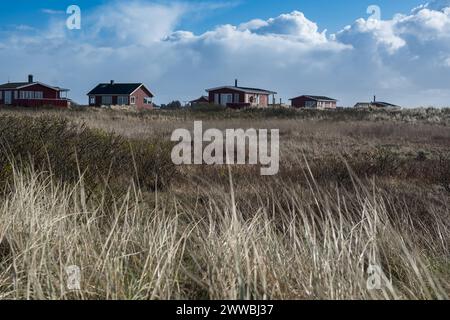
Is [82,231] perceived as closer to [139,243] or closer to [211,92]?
[139,243]

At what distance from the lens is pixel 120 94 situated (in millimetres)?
65125

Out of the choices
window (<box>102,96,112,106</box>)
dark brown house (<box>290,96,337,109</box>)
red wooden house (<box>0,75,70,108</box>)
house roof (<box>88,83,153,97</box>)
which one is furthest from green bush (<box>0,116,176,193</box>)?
dark brown house (<box>290,96,337,109</box>)

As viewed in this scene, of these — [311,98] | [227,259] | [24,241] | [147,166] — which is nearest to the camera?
[227,259]

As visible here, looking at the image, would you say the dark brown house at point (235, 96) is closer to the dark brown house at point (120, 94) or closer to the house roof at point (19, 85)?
the dark brown house at point (120, 94)

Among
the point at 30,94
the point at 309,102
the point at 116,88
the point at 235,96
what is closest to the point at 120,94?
the point at 116,88

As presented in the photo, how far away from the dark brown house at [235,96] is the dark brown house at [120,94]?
352 inches

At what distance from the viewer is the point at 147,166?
11469 millimetres

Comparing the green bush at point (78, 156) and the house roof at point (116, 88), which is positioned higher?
the house roof at point (116, 88)

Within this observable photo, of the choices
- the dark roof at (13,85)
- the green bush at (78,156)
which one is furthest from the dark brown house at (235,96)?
the green bush at (78,156)

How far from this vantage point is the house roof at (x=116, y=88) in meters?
65.6

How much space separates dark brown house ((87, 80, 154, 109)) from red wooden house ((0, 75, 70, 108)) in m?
5.87
